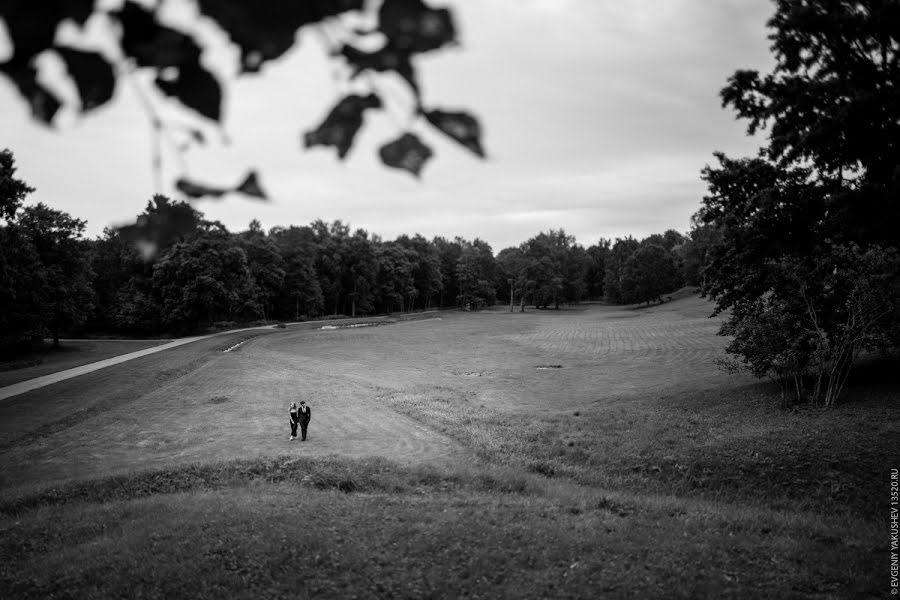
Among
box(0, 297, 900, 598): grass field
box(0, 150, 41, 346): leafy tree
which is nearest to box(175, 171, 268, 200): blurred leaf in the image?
box(0, 297, 900, 598): grass field

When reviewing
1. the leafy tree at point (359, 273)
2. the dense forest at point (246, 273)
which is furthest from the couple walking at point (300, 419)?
the leafy tree at point (359, 273)

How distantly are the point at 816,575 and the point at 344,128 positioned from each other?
951cm

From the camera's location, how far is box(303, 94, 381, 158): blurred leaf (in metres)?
1.76

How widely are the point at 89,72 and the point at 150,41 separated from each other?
21 cm

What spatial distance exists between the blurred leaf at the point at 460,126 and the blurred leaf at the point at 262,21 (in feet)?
1.46

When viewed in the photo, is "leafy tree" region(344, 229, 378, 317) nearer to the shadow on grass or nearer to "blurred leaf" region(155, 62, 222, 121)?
A: the shadow on grass

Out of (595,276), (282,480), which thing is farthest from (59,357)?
(595,276)

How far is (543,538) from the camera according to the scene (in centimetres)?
853

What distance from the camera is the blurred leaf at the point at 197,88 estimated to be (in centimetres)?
154

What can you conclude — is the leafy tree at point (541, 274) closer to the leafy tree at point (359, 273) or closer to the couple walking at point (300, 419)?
the leafy tree at point (359, 273)

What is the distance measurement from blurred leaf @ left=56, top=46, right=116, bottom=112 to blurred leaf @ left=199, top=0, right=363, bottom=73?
37cm

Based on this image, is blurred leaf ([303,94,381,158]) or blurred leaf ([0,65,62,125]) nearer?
blurred leaf ([0,65,62,125])

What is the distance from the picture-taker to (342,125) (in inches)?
72.0

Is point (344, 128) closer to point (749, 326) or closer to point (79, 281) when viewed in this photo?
point (749, 326)
